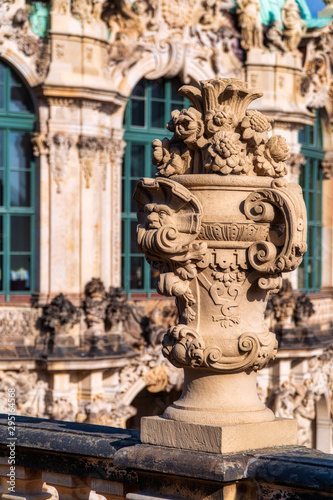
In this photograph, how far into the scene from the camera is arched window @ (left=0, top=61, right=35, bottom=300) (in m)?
18.2

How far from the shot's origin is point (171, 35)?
19.9 meters

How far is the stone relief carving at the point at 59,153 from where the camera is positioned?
18141 mm

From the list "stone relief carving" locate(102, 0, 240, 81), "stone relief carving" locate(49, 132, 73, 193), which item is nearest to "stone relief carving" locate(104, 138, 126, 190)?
"stone relief carving" locate(49, 132, 73, 193)

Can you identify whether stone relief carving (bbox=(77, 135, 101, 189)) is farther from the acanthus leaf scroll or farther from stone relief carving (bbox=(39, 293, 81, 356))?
the acanthus leaf scroll

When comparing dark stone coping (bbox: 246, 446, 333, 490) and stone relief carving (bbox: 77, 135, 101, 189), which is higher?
stone relief carving (bbox: 77, 135, 101, 189)

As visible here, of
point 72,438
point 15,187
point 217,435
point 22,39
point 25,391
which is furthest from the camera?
point 15,187

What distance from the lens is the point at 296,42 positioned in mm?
21375

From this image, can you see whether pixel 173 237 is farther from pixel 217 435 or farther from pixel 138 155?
pixel 138 155

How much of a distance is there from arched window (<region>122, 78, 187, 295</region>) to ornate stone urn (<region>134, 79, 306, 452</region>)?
45.2 ft

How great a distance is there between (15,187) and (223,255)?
13.1 metres

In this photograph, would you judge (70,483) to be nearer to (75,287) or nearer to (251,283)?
(251,283)

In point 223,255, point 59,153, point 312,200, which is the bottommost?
point 223,255

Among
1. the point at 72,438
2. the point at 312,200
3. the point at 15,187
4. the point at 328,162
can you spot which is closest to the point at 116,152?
the point at 15,187

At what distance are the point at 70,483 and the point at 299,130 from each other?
17221 mm
